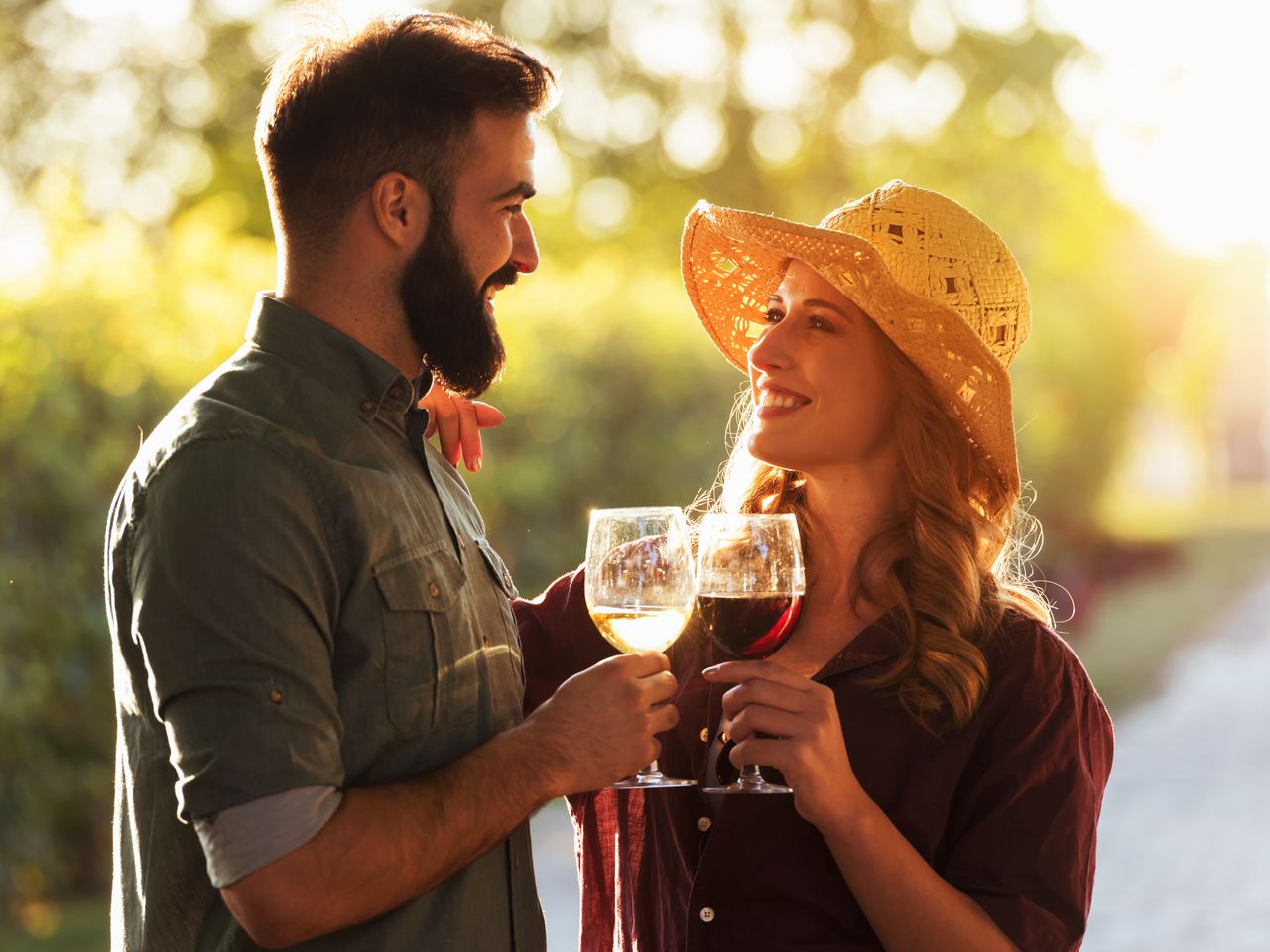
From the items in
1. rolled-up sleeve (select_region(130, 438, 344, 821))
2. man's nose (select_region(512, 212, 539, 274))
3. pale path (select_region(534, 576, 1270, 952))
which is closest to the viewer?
rolled-up sleeve (select_region(130, 438, 344, 821))

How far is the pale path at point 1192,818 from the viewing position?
298 inches

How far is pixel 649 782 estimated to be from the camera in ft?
7.98

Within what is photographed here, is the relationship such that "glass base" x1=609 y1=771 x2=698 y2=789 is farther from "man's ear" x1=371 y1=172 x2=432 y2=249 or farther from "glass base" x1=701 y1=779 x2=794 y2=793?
"man's ear" x1=371 y1=172 x2=432 y2=249

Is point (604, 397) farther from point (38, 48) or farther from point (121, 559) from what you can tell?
point (38, 48)

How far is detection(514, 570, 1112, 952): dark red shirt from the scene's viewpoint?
2.50 m

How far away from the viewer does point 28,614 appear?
553cm

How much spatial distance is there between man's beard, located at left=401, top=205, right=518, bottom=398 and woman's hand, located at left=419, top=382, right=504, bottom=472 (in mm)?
489

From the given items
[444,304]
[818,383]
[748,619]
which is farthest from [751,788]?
[444,304]

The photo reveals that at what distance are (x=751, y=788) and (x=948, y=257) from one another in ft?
3.66

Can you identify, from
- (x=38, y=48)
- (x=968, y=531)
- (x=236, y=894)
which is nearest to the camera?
(x=236, y=894)

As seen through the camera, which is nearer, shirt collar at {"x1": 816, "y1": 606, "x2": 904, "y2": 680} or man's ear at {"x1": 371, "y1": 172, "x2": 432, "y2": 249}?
man's ear at {"x1": 371, "y1": 172, "x2": 432, "y2": 249}

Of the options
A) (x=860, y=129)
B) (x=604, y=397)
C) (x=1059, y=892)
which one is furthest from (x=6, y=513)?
(x=860, y=129)

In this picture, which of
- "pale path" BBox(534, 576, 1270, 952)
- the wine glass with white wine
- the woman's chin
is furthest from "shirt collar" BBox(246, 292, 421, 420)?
"pale path" BBox(534, 576, 1270, 952)

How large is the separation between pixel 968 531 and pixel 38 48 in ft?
45.0
